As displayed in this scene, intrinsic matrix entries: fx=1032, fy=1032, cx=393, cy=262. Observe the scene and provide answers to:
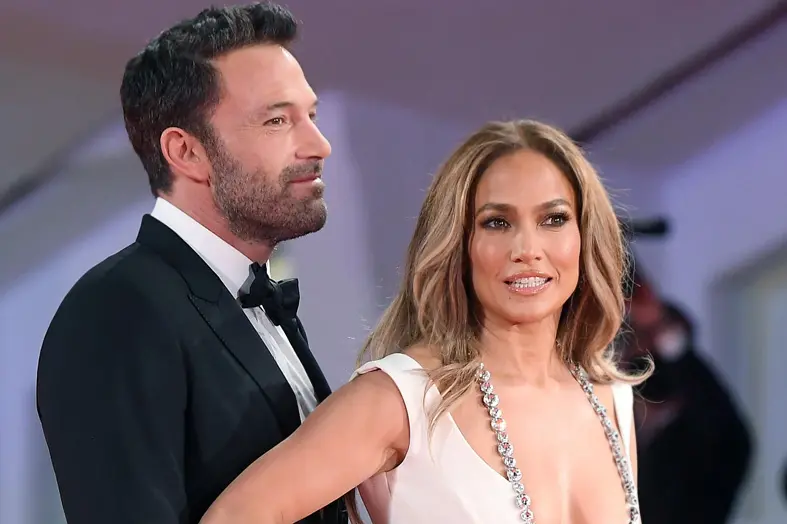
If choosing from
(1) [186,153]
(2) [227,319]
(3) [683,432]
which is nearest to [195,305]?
(2) [227,319]

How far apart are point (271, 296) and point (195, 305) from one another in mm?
151

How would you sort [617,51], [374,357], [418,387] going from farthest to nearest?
[617,51], [374,357], [418,387]

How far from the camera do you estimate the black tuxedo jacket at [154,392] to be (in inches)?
50.9

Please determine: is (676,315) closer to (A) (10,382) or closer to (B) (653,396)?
(B) (653,396)

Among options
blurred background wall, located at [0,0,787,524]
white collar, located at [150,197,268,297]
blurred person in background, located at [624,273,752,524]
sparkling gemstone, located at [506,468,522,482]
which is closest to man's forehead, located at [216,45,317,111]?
white collar, located at [150,197,268,297]

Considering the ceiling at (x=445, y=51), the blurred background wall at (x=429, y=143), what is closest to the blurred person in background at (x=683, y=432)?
the blurred background wall at (x=429, y=143)

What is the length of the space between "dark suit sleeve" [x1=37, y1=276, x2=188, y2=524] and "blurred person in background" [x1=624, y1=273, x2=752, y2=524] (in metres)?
2.23

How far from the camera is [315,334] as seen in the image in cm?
295

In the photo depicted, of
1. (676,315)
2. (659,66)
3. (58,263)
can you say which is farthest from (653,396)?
(58,263)

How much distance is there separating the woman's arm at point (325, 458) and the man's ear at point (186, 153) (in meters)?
0.40

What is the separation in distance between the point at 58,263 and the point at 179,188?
1.15m

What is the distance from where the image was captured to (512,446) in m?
1.52

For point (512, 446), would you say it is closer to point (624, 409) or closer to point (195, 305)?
point (624, 409)

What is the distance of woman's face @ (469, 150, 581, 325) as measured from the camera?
1.52 metres
